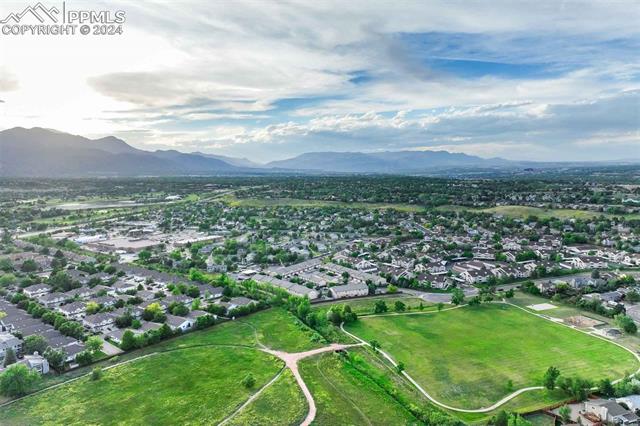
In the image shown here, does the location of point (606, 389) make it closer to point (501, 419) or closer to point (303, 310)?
point (501, 419)

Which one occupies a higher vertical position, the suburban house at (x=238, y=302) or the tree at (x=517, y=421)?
the suburban house at (x=238, y=302)

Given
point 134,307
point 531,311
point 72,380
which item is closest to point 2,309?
point 134,307

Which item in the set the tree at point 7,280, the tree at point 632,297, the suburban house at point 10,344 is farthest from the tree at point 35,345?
the tree at point 632,297

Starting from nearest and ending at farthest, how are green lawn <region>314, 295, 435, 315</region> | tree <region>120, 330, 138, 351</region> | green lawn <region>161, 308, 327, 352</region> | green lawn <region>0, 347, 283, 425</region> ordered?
1. green lawn <region>0, 347, 283, 425</region>
2. tree <region>120, 330, 138, 351</region>
3. green lawn <region>161, 308, 327, 352</region>
4. green lawn <region>314, 295, 435, 315</region>

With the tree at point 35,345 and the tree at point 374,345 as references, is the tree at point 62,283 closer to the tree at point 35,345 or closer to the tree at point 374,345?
the tree at point 35,345

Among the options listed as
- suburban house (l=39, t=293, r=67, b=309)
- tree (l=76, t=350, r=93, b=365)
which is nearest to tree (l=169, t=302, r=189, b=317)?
tree (l=76, t=350, r=93, b=365)

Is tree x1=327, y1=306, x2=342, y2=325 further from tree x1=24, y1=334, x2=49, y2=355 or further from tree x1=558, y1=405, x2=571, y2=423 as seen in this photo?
tree x1=24, y1=334, x2=49, y2=355

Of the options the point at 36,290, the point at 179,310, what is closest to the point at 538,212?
the point at 179,310
